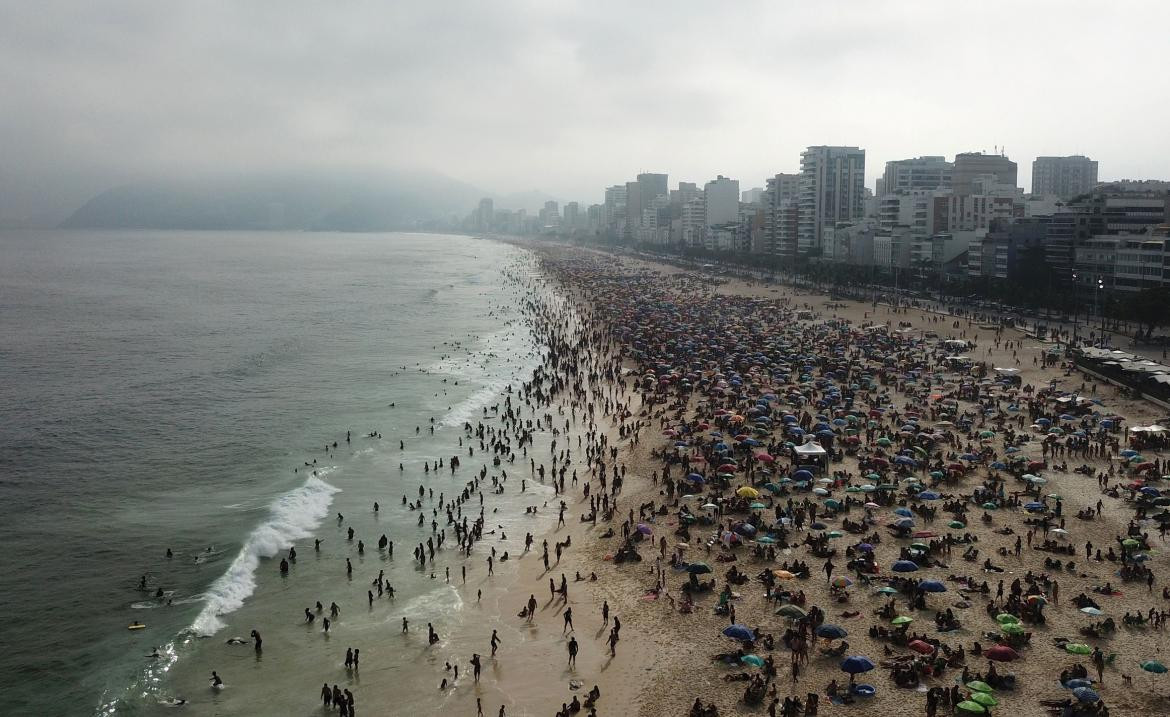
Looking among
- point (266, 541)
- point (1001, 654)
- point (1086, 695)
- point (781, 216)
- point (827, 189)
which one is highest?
point (827, 189)

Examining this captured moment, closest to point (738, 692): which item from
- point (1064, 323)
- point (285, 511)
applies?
point (285, 511)

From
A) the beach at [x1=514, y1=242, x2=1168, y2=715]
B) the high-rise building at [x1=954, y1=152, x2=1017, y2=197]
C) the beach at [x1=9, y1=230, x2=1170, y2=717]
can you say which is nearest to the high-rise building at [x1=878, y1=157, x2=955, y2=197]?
the high-rise building at [x1=954, y1=152, x2=1017, y2=197]

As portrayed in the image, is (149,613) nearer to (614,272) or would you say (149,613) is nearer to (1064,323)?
(1064,323)

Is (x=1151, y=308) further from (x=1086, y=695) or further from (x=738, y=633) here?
(x=738, y=633)

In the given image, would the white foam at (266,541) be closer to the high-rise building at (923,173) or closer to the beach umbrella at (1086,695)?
the beach umbrella at (1086,695)

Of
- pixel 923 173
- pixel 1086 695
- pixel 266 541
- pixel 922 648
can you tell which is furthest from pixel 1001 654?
pixel 923 173

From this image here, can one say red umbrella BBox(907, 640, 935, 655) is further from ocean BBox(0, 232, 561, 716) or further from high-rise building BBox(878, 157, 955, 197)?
high-rise building BBox(878, 157, 955, 197)
